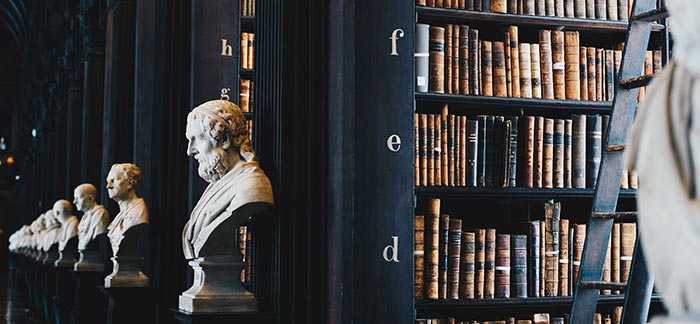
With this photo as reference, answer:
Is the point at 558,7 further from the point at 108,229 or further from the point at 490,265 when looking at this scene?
the point at 108,229

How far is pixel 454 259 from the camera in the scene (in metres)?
3.51

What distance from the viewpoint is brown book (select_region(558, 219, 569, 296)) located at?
3.69 metres

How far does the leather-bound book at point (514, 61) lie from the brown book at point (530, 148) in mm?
110

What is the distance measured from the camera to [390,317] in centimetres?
308

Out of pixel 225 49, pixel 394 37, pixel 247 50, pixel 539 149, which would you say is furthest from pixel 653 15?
pixel 247 50

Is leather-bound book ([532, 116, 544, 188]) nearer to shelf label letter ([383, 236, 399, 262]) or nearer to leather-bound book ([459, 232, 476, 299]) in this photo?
leather-bound book ([459, 232, 476, 299])

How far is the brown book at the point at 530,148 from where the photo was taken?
3.68 m

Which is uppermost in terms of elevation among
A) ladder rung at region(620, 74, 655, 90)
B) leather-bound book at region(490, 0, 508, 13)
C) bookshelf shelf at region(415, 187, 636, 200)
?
leather-bound book at region(490, 0, 508, 13)

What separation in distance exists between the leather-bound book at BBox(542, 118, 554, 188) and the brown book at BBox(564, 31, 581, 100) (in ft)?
0.50

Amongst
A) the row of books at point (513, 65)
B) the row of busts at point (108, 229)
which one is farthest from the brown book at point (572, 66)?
the row of busts at point (108, 229)

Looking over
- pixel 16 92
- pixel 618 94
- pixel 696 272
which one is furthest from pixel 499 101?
pixel 16 92

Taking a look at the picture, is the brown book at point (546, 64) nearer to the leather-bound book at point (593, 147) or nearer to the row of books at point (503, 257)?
the leather-bound book at point (593, 147)

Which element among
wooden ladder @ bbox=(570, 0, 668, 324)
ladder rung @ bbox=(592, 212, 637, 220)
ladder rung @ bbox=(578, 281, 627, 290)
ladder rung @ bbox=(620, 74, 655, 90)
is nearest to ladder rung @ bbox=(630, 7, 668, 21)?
wooden ladder @ bbox=(570, 0, 668, 324)

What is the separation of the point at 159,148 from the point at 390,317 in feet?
7.07
